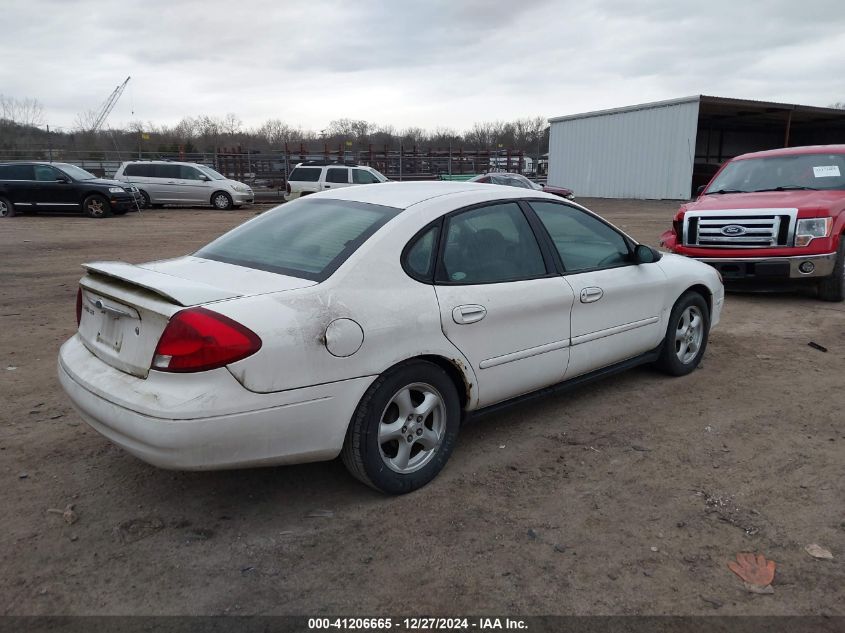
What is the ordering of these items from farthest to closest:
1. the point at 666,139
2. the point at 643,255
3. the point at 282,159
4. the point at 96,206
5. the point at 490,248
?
the point at 282,159, the point at 666,139, the point at 96,206, the point at 643,255, the point at 490,248

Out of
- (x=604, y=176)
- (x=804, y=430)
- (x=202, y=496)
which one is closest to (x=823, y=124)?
(x=604, y=176)

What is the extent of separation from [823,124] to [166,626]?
41.2 metres

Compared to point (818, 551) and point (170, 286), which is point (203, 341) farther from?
point (818, 551)

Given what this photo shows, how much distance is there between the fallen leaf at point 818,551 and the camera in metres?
2.74

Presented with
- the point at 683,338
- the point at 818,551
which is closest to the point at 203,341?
the point at 818,551

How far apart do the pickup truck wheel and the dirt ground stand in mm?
16905

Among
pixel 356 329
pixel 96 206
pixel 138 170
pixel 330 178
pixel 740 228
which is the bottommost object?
pixel 96 206

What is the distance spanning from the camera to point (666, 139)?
28.1 meters

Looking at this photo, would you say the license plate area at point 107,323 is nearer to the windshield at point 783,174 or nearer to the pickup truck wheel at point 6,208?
the windshield at point 783,174

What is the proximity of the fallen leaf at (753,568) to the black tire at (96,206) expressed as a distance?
789 inches

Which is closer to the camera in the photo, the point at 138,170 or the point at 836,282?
the point at 836,282

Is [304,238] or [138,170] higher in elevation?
[138,170]

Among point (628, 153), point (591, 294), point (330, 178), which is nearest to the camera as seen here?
point (591, 294)

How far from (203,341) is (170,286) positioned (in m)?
0.43
